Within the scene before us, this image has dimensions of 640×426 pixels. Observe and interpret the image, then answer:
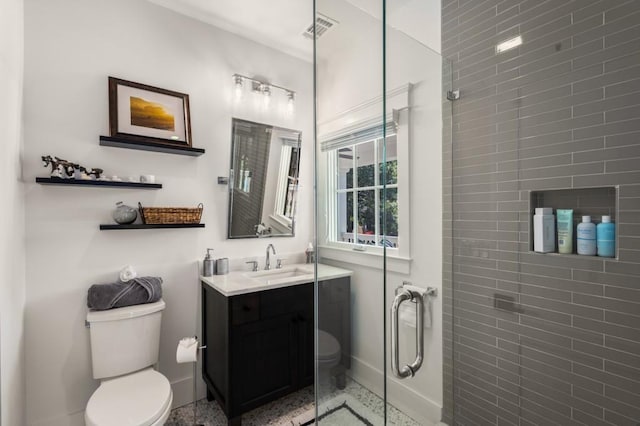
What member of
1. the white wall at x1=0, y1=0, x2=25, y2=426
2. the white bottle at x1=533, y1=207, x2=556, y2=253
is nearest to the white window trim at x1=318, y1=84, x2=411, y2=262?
the white bottle at x1=533, y1=207, x2=556, y2=253

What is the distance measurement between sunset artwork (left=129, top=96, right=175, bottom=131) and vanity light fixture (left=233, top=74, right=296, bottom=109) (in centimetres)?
59

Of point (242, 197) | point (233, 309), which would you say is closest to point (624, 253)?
point (233, 309)

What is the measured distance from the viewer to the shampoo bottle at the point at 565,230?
4.05 feet

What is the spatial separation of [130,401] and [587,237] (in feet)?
7.14

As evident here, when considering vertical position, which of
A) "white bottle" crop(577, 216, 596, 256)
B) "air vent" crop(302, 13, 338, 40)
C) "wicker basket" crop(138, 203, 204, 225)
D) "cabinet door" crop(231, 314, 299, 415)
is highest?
"air vent" crop(302, 13, 338, 40)

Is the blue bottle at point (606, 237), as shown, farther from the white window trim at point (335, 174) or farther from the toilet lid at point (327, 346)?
the toilet lid at point (327, 346)

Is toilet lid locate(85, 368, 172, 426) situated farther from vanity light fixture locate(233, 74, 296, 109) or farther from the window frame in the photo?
vanity light fixture locate(233, 74, 296, 109)

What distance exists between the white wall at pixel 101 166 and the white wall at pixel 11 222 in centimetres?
10

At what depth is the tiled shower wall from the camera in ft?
3.59

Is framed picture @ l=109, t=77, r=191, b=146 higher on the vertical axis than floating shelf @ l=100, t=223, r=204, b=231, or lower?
higher

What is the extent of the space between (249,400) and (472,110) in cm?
209

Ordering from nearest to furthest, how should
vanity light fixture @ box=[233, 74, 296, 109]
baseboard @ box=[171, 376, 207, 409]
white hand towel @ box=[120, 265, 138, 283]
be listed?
Answer: white hand towel @ box=[120, 265, 138, 283] < baseboard @ box=[171, 376, 207, 409] < vanity light fixture @ box=[233, 74, 296, 109]

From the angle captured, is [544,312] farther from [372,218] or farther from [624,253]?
[372,218]

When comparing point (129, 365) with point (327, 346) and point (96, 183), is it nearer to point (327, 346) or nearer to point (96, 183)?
point (96, 183)
